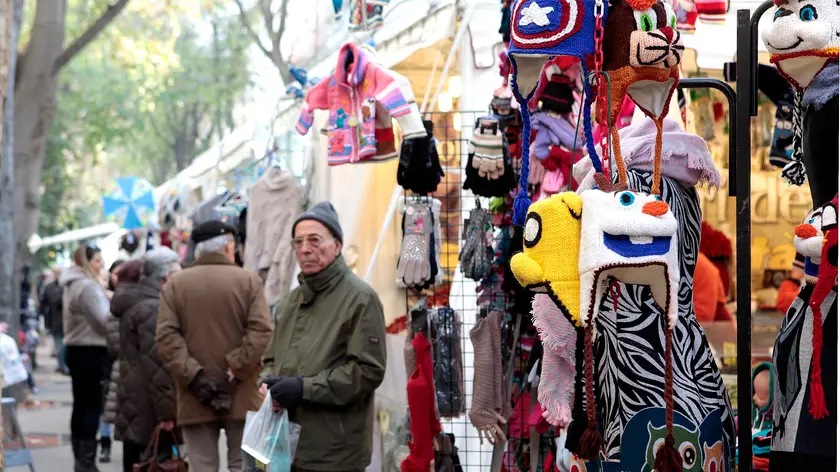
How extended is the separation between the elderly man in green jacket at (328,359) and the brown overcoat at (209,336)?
55.4 inches

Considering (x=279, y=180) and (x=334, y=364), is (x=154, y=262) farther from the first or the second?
(x=334, y=364)

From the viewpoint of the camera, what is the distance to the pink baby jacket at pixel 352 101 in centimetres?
659

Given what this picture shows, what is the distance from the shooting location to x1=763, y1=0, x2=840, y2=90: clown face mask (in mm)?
2838

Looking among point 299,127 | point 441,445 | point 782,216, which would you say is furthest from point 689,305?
point 782,216

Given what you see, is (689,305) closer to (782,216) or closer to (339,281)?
(339,281)

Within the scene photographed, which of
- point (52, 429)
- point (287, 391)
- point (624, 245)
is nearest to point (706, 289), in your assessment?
point (287, 391)

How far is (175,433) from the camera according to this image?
807 cm

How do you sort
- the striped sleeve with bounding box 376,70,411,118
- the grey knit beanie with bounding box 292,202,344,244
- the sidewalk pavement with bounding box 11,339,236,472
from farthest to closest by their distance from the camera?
the sidewalk pavement with bounding box 11,339,236,472 → the striped sleeve with bounding box 376,70,411,118 → the grey knit beanie with bounding box 292,202,344,244

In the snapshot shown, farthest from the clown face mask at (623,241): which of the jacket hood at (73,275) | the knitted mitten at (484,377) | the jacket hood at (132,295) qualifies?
the jacket hood at (73,275)

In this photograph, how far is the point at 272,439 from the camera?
5441mm

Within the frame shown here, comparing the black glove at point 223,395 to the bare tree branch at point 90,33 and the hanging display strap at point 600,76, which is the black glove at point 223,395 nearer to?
the hanging display strap at point 600,76

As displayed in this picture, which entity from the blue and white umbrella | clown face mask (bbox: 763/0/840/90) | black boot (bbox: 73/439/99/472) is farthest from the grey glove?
the blue and white umbrella

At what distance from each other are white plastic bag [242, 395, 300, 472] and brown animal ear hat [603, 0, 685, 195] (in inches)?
110

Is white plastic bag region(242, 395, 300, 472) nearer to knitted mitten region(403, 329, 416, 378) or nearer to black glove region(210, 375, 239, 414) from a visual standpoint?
Result: knitted mitten region(403, 329, 416, 378)
